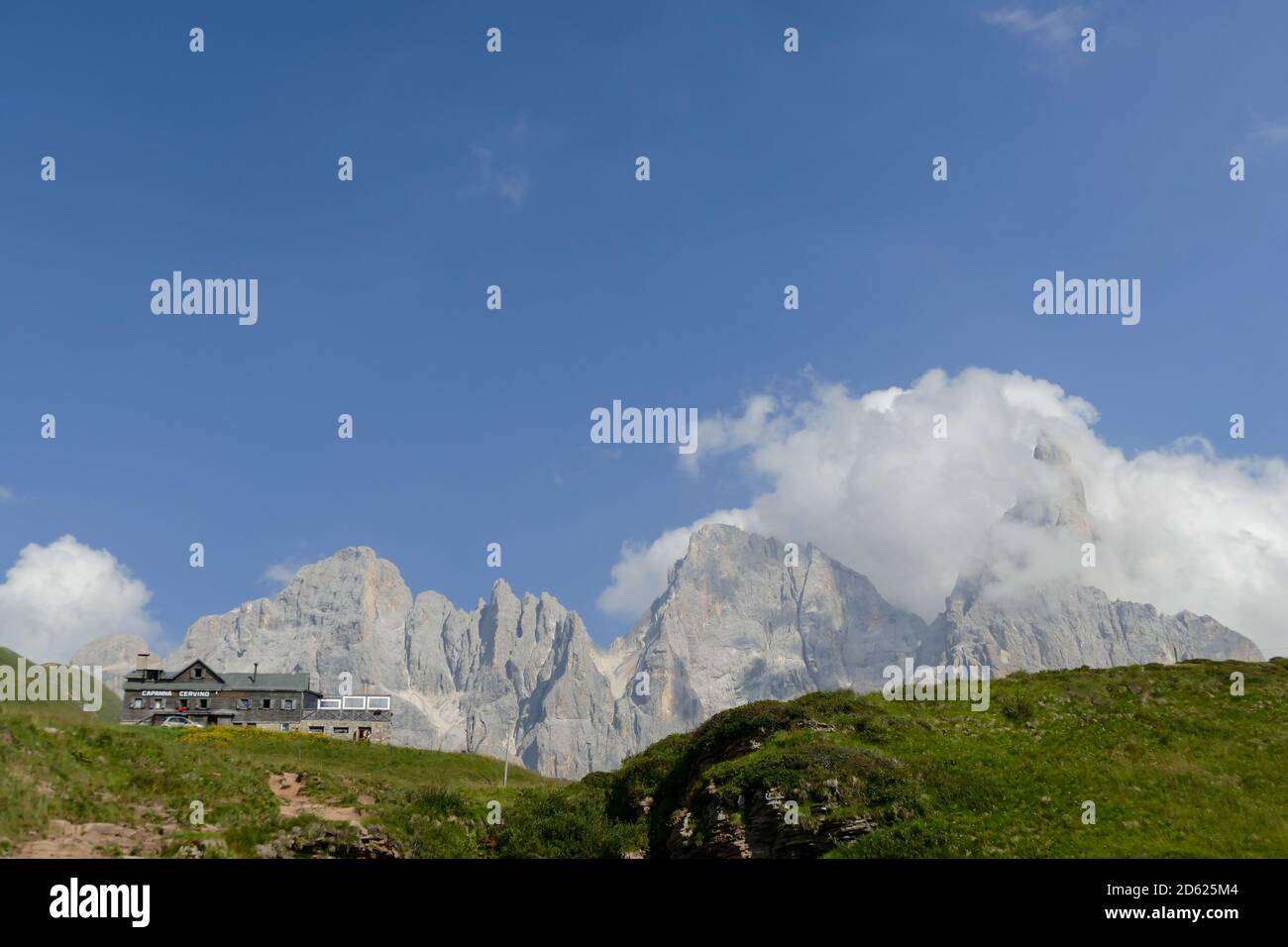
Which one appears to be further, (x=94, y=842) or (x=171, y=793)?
(x=171, y=793)

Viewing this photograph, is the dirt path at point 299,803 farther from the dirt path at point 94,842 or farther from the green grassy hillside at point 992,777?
the green grassy hillside at point 992,777

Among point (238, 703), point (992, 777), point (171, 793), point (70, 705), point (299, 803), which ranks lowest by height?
point (238, 703)

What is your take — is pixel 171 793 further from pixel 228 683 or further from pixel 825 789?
pixel 228 683

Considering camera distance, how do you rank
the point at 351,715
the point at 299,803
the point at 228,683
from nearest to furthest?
the point at 299,803 < the point at 228,683 < the point at 351,715

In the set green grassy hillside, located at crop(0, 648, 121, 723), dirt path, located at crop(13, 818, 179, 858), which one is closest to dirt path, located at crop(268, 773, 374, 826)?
dirt path, located at crop(13, 818, 179, 858)

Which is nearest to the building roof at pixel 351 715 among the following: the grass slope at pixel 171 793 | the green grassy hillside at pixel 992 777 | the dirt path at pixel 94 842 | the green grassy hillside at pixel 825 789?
the grass slope at pixel 171 793

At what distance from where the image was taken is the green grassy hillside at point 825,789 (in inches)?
1308

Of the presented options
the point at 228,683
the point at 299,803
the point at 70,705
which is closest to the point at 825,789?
the point at 299,803

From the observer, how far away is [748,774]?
40.1 m

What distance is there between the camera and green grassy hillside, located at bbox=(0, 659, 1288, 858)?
33219mm

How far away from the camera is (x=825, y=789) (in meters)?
37.2

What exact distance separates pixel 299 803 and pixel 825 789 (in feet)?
79.1
